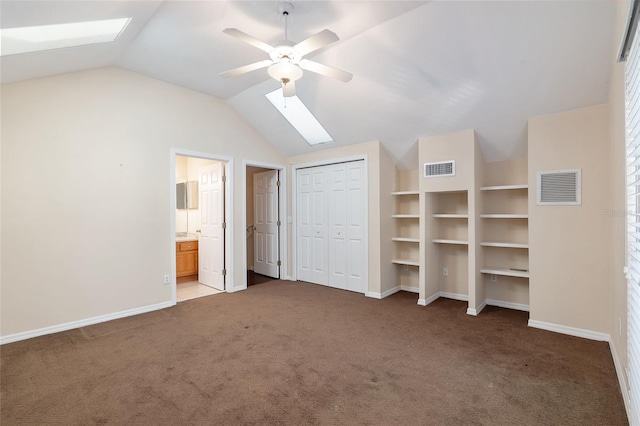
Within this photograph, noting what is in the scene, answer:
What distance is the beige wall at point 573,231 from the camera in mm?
3068

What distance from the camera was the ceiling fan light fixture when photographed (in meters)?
2.48

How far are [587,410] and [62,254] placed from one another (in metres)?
4.96

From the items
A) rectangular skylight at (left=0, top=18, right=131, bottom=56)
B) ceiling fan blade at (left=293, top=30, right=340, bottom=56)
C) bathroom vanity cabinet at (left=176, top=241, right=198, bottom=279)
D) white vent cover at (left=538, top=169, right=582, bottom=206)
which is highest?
rectangular skylight at (left=0, top=18, right=131, bottom=56)

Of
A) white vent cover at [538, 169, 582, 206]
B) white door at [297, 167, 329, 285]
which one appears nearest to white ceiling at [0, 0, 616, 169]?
white vent cover at [538, 169, 582, 206]

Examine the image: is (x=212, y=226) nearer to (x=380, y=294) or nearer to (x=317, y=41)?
(x=380, y=294)

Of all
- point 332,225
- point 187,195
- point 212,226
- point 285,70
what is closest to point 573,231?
A: point 332,225

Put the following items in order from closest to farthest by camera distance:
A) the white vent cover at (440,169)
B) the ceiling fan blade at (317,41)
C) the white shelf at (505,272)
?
the ceiling fan blade at (317,41), the white shelf at (505,272), the white vent cover at (440,169)

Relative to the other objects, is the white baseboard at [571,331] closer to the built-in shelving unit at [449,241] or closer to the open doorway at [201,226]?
the built-in shelving unit at [449,241]

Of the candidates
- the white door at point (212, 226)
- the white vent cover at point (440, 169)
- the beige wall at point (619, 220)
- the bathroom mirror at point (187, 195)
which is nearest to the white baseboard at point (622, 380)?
the beige wall at point (619, 220)

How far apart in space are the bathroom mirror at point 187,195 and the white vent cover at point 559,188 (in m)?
5.85

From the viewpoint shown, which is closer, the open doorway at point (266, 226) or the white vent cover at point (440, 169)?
the white vent cover at point (440, 169)

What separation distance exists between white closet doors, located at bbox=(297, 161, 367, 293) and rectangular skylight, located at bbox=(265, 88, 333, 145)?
54 centimetres

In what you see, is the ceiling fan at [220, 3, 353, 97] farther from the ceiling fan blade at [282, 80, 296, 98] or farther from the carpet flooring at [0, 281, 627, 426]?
the carpet flooring at [0, 281, 627, 426]

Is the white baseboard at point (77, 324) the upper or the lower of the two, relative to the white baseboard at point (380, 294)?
upper
